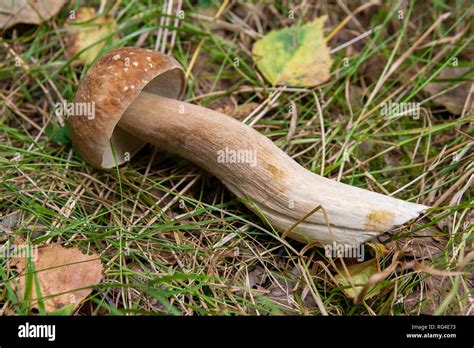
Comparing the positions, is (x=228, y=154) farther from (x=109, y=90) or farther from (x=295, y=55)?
(x=295, y=55)

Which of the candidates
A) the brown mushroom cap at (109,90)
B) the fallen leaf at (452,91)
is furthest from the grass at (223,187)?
the brown mushroom cap at (109,90)

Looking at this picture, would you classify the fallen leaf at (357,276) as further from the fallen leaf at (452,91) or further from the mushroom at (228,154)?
the fallen leaf at (452,91)

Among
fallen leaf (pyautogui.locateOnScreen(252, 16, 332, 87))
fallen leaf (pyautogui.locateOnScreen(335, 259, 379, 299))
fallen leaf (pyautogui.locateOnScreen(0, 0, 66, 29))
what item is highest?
fallen leaf (pyautogui.locateOnScreen(0, 0, 66, 29))

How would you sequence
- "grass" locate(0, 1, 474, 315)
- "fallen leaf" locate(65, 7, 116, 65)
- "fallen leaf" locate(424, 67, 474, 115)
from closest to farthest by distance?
"grass" locate(0, 1, 474, 315), "fallen leaf" locate(424, 67, 474, 115), "fallen leaf" locate(65, 7, 116, 65)

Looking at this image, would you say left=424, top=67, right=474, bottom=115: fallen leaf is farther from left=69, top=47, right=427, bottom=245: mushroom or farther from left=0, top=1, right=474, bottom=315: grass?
left=69, top=47, right=427, bottom=245: mushroom

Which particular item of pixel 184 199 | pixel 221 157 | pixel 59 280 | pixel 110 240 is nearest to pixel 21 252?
pixel 59 280

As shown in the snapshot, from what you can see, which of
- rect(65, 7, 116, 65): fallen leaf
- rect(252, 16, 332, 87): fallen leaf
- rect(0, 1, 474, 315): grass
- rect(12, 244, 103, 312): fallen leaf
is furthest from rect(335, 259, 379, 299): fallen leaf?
rect(65, 7, 116, 65): fallen leaf
